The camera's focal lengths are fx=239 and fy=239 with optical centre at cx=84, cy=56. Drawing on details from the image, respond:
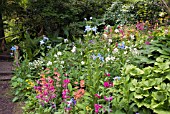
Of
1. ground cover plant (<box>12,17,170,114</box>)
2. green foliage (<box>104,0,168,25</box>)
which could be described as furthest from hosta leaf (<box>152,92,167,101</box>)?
green foliage (<box>104,0,168,25</box>)

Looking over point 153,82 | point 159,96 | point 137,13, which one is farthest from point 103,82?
point 137,13

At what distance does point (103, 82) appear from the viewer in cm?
280

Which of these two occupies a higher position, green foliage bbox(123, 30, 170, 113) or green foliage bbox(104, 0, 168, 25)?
green foliage bbox(104, 0, 168, 25)

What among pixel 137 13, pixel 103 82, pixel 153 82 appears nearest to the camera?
pixel 153 82

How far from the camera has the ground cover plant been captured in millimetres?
2317

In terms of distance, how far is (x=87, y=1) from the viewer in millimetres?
6316

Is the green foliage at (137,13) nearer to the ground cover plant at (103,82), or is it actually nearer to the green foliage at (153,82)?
the ground cover plant at (103,82)

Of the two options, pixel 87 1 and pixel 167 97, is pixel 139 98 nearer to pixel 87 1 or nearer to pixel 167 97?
pixel 167 97

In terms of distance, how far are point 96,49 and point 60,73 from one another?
810 millimetres

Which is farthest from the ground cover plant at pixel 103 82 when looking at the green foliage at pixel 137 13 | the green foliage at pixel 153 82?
the green foliage at pixel 137 13

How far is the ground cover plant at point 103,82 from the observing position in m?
2.32

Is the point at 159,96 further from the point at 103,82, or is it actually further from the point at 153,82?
the point at 103,82

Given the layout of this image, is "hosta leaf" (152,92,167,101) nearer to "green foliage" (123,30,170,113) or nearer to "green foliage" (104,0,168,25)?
"green foliage" (123,30,170,113)

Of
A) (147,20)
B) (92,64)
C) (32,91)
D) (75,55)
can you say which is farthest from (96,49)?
(147,20)
